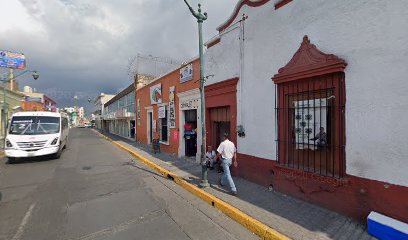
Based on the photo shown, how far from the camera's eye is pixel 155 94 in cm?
1434

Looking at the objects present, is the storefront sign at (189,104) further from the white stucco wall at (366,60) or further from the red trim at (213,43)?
the white stucco wall at (366,60)

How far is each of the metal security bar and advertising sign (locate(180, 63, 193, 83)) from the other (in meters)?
5.23

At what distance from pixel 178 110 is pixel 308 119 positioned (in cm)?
733

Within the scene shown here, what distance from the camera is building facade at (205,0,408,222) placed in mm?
3609

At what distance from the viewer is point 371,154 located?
152 inches

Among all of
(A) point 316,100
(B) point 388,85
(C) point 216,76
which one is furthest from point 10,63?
(B) point 388,85

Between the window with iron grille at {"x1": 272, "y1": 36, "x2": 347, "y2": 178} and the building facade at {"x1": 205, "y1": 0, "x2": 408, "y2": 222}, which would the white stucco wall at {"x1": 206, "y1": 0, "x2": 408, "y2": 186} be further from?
the window with iron grille at {"x1": 272, "y1": 36, "x2": 347, "y2": 178}

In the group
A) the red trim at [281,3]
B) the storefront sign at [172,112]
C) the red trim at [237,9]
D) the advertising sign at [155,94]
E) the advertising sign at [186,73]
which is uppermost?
the red trim at [237,9]

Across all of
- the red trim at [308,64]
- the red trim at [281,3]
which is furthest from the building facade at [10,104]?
the red trim at [308,64]

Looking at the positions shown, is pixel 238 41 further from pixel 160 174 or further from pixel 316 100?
pixel 160 174

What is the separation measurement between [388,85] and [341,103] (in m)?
0.81

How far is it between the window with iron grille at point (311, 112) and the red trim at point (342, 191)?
0.67 ft

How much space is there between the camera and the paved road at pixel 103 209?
153 inches

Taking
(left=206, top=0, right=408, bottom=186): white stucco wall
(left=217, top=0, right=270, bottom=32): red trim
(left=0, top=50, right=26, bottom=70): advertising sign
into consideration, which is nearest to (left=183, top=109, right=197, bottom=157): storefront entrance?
(left=217, top=0, right=270, bottom=32): red trim
